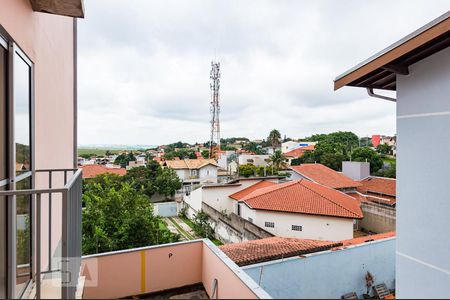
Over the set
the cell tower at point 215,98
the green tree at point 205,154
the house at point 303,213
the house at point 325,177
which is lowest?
the house at point 303,213

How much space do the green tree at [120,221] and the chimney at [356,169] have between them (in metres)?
15.5

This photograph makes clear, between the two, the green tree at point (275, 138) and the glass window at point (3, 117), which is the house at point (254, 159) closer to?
the green tree at point (275, 138)

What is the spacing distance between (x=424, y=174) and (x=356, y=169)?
1949cm

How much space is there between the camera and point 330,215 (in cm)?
1101

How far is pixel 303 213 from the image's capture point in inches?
447

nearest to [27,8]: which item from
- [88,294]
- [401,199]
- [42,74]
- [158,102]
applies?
[42,74]

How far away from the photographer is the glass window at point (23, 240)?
5.50ft

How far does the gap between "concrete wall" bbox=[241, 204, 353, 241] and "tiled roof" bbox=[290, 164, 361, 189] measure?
6.41 m

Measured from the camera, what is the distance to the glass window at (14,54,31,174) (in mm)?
1757

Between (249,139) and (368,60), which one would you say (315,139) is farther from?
(368,60)

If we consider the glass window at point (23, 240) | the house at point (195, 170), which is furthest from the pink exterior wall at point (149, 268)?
the house at point (195, 170)

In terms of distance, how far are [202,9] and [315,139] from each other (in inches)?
891

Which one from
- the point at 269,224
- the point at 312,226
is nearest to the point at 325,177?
the point at 312,226

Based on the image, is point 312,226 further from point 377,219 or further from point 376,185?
point 376,185
